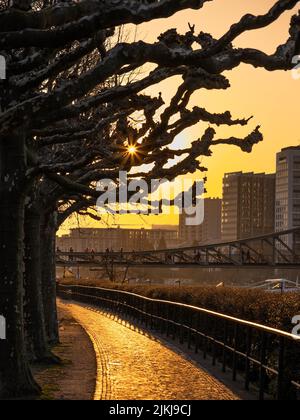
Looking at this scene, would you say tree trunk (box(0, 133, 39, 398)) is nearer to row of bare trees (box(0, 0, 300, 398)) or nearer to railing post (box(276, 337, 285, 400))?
row of bare trees (box(0, 0, 300, 398))

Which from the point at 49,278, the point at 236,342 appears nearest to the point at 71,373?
the point at 236,342

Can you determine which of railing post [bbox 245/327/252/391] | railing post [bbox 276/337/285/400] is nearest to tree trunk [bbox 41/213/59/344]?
railing post [bbox 245/327/252/391]

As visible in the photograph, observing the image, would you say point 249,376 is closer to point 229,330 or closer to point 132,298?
point 229,330

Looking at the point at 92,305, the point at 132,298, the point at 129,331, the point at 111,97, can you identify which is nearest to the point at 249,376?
the point at 111,97

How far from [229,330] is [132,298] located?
1928 cm

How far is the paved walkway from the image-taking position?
13180 mm

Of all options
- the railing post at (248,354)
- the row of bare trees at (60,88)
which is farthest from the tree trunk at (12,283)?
the railing post at (248,354)

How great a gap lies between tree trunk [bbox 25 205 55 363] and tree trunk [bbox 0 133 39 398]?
359 centimetres

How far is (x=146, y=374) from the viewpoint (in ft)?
52.5

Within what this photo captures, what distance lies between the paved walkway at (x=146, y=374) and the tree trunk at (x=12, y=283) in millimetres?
1300

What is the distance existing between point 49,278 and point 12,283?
33.9 feet

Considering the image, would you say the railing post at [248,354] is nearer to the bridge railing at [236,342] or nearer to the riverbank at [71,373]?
the bridge railing at [236,342]

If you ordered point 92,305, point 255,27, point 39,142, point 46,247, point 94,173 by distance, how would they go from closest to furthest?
point 255,27, point 39,142, point 94,173, point 46,247, point 92,305
